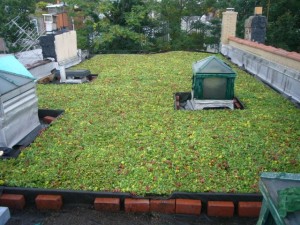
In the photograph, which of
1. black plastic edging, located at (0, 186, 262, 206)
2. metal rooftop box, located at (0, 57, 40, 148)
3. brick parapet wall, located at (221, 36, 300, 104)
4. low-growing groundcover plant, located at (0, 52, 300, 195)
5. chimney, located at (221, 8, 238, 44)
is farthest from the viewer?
chimney, located at (221, 8, 238, 44)

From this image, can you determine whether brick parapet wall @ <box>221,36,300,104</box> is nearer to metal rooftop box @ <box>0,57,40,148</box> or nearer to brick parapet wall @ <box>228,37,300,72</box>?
brick parapet wall @ <box>228,37,300,72</box>

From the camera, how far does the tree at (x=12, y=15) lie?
59.7ft

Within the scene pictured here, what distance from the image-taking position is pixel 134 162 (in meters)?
4.20

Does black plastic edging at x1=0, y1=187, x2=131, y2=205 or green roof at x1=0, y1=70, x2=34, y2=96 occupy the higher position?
green roof at x1=0, y1=70, x2=34, y2=96

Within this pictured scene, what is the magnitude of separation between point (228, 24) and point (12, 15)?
565 inches

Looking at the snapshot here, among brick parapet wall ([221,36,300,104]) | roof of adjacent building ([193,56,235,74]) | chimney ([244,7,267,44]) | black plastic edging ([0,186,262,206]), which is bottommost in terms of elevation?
black plastic edging ([0,186,262,206])

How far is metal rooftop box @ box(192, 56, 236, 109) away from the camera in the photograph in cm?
620

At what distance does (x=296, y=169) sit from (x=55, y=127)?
172 inches

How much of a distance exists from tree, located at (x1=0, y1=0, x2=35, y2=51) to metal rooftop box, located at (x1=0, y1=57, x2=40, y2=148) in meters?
14.7

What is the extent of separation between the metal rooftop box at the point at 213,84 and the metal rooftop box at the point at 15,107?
3541mm

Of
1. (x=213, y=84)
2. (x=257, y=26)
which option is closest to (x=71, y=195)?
(x=213, y=84)

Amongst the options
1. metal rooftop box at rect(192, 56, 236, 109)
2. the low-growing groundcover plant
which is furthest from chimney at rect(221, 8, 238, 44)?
metal rooftop box at rect(192, 56, 236, 109)

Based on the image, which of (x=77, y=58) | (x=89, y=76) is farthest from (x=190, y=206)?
(x=77, y=58)

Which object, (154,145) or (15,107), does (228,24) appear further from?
(15,107)
